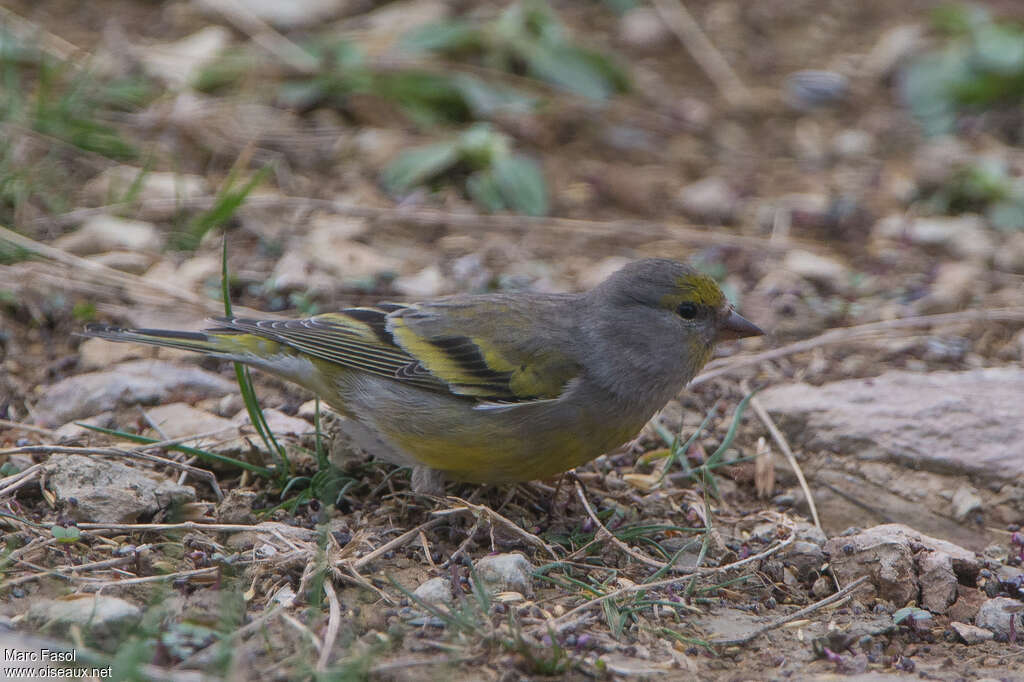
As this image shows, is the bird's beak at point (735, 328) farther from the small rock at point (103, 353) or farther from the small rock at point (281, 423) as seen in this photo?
the small rock at point (103, 353)

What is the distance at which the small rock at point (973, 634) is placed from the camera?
383 centimetres

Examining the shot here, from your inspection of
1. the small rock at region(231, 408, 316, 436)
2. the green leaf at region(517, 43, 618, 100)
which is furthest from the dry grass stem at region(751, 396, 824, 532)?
the green leaf at region(517, 43, 618, 100)

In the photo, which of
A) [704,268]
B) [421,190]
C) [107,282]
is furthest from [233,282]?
[704,268]

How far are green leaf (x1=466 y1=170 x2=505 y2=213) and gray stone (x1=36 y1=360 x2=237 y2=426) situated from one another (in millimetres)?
2271

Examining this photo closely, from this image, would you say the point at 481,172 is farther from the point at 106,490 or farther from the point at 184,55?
the point at 106,490

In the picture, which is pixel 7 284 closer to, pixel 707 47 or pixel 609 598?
pixel 609 598

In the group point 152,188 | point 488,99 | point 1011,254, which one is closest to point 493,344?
point 152,188

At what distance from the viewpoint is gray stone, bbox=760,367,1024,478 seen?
4902 mm

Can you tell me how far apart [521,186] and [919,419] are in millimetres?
2907

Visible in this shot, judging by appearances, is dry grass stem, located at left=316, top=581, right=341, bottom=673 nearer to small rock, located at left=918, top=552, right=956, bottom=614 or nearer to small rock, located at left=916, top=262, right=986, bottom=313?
small rock, located at left=918, top=552, right=956, bottom=614

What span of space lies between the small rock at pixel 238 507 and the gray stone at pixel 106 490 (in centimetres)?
13

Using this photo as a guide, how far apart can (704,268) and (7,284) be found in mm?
3690

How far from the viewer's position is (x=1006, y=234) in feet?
22.9

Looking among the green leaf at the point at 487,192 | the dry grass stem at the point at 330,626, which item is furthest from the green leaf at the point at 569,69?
the dry grass stem at the point at 330,626
